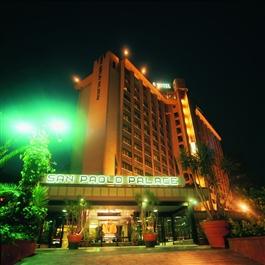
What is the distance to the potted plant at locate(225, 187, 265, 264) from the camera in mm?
10305

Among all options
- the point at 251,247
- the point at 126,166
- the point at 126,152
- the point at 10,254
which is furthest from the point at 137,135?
the point at 10,254

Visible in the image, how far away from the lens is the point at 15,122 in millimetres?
10688

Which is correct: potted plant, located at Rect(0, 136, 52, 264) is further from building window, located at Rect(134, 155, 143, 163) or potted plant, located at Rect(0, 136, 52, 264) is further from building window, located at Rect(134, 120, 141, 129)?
building window, located at Rect(134, 120, 141, 129)

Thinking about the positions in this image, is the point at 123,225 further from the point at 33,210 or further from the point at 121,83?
the point at 121,83

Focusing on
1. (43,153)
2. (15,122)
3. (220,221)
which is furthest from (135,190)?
(15,122)

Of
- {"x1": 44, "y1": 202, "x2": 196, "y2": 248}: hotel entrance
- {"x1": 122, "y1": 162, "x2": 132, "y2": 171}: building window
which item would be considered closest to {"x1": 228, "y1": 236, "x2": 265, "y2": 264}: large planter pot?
{"x1": 44, "y1": 202, "x2": 196, "y2": 248}: hotel entrance

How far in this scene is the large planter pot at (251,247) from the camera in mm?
10055

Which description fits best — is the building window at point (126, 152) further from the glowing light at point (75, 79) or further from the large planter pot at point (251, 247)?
the large planter pot at point (251, 247)

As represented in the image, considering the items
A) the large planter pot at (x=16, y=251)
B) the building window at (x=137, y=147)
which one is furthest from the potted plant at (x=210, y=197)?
the building window at (x=137, y=147)

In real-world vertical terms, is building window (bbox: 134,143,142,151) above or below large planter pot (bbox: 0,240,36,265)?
above

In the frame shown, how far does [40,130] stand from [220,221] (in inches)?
464

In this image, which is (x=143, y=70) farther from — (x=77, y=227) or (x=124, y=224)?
(x=77, y=227)

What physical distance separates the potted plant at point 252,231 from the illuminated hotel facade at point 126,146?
6328 mm

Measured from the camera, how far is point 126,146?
53.5 meters
